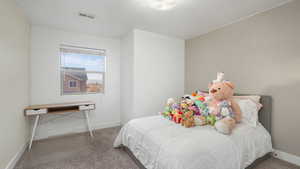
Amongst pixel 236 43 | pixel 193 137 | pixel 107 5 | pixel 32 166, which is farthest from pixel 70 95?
pixel 236 43

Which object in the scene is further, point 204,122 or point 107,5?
point 107,5

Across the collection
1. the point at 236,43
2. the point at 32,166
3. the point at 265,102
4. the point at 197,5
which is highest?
the point at 197,5

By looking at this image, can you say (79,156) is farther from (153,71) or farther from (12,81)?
(153,71)

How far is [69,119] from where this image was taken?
10.3 feet

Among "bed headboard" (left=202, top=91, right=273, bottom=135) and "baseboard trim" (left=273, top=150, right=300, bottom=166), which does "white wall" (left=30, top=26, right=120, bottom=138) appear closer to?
"bed headboard" (left=202, top=91, right=273, bottom=135)

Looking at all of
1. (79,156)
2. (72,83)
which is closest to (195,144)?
(79,156)

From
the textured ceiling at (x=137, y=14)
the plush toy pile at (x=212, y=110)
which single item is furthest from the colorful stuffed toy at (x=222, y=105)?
the textured ceiling at (x=137, y=14)

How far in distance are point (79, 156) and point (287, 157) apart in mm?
3276

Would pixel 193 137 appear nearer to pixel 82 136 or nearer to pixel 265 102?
pixel 265 102

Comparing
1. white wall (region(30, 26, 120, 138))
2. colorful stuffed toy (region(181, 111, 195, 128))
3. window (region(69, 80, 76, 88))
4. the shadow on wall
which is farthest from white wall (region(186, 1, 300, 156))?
window (region(69, 80, 76, 88))

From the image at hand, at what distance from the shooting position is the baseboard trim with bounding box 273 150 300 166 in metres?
1.90

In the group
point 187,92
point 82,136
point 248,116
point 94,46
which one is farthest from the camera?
point 187,92

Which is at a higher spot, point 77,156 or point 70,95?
point 70,95

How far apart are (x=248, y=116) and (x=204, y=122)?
75cm
